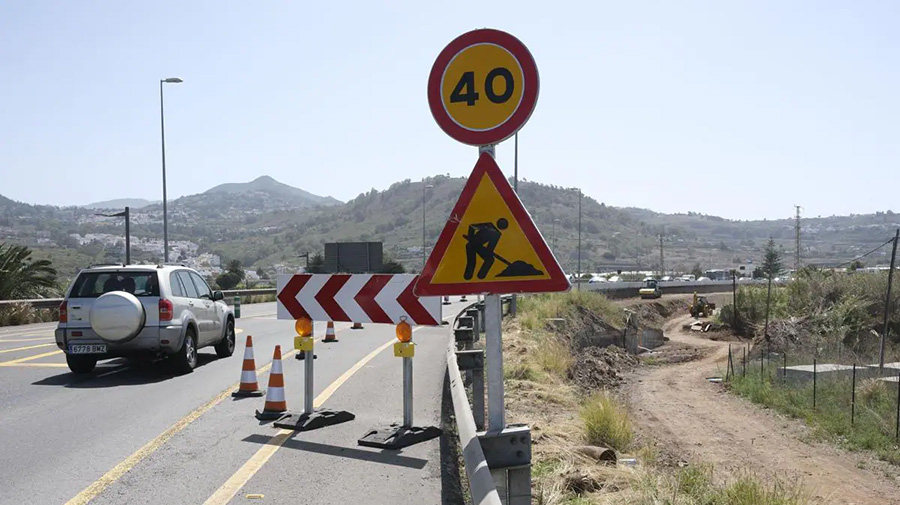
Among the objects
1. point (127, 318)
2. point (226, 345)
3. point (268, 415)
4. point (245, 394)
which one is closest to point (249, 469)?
point (268, 415)

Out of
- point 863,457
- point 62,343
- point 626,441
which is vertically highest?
point 62,343

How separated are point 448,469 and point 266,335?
50.0ft

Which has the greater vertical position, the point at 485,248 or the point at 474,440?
the point at 485,248

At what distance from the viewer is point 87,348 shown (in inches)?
506

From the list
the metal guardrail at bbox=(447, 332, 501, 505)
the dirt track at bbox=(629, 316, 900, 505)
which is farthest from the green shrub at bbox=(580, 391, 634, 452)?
the metal guardrail at bbox=(447, 332, 501, 505)

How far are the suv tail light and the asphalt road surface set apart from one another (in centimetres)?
96

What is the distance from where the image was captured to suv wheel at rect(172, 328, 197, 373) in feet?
44.3

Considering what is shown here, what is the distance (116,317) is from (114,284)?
1.25m

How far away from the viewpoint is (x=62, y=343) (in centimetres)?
1298

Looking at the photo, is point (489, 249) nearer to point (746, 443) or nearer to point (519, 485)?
point (519, 485)

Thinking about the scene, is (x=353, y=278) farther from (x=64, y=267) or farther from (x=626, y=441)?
(x=64, y=267)

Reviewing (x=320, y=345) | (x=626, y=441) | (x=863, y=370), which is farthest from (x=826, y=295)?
(x=626, y=441)

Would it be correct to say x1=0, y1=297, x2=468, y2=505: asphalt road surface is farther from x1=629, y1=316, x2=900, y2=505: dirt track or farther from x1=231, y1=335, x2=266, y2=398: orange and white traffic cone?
x1=629, y1=316, x2=900, y2=505: dirt track

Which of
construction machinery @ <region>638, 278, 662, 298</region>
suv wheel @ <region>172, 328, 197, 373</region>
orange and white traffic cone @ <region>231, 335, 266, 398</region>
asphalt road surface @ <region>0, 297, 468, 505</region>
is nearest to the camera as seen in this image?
asphalt road surface @ <region>0, 297, 468, 505</region>
